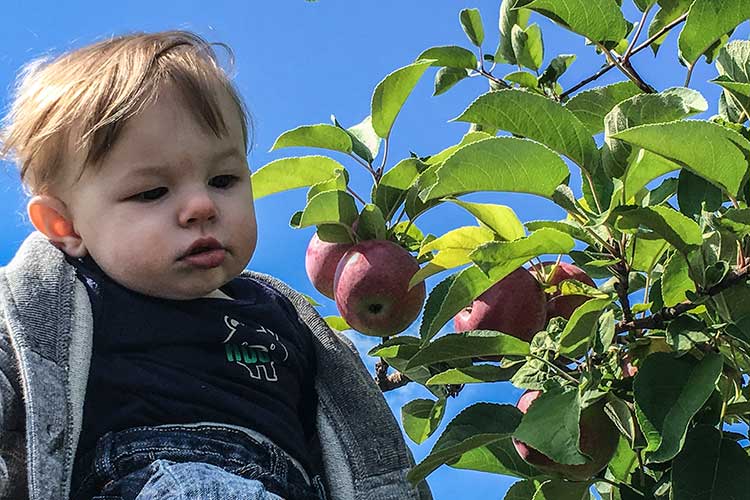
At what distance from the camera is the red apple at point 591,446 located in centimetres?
137

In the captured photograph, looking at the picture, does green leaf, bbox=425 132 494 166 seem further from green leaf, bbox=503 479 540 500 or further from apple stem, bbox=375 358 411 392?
green leaf, bbox=503 479 540 500

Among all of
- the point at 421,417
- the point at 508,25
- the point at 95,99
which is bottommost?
the point at 421,417

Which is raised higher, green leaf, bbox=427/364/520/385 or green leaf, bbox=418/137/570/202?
green leaf, bbox=418/137/570/202

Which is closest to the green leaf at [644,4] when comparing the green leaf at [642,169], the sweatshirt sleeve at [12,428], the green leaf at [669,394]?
the green leaf at [642,169]

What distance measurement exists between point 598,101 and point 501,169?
0.38 m

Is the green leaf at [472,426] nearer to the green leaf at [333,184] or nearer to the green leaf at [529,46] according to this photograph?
the green leaf at [333,184]

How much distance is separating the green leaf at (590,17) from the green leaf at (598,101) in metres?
0.08

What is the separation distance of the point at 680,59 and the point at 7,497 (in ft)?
4.20

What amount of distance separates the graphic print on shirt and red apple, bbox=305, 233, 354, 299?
0.20 m

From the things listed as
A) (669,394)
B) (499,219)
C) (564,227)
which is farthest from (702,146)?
(499,219)

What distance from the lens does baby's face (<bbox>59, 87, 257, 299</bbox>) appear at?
4.84ft

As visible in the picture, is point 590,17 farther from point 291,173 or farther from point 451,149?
point 291,173

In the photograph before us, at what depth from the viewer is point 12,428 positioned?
1.36m

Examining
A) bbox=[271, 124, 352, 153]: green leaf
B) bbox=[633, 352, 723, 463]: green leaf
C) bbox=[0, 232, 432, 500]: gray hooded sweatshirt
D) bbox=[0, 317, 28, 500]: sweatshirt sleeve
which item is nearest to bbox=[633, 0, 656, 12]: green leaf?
bbox=[271, 124, 352, 153]: green leaf
